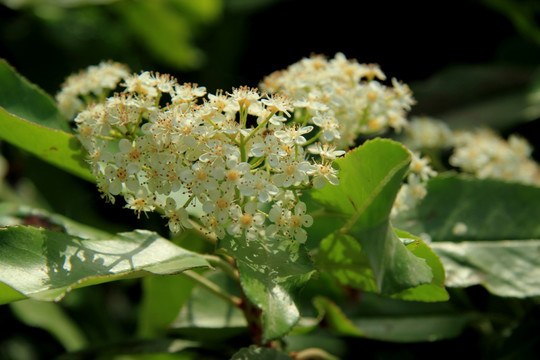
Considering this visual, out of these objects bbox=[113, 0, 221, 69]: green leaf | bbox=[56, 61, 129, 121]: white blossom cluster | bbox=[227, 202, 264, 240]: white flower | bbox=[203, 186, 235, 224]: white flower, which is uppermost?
bbox=[113, 0, 221, 69]: green leaf

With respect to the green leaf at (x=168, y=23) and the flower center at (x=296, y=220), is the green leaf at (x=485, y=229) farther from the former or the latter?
the green leaf at (x=168, y=23)

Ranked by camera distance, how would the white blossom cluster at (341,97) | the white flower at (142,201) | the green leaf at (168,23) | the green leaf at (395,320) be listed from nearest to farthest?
the white flower at (142,201)
the white blossom cluster at (341,97)
the green leaf at (395,320)
the green leaf at (168,23)

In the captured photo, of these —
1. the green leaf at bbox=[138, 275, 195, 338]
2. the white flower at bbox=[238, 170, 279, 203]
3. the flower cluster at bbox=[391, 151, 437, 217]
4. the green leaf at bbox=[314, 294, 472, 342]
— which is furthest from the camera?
the green leaf at bbox=[138, 275, 195, 338]

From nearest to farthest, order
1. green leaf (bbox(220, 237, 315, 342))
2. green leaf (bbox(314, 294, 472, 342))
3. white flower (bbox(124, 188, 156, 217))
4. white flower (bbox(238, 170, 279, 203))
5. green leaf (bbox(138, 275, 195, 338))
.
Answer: green leaf (bbox(220, 237, 315, 342)) < white flower (bbox(238, 170, 279, 203)) < white flower (bbox(124, 188, 156, 217)) < green leaf (bbox(314, 294, 472, 342)) < green leaf (bbox(138, 275, 195, 338))

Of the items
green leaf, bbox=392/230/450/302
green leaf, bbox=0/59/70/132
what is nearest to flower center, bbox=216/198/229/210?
green leaf, bbox=392/230/450/302

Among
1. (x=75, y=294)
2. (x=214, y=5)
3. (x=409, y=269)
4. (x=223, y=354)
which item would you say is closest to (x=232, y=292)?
(x=223, y=354)

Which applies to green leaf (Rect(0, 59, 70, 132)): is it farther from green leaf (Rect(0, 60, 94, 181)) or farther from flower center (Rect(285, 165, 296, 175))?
flower center (Rect(285, 165, 296, 175))

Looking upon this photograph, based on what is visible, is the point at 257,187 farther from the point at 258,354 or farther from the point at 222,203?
the point at 258,354

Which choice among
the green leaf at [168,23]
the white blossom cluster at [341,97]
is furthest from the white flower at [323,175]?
the green leaf at [168,23]
